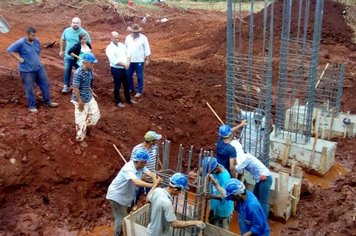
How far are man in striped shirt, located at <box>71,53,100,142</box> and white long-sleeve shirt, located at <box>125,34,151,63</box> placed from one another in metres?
2.02

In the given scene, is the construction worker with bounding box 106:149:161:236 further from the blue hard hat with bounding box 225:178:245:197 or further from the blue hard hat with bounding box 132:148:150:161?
the blue hard hat with bounding box 225:178:245:197

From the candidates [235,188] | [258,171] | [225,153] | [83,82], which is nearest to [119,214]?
[225,153]

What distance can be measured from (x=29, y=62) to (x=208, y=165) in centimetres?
416

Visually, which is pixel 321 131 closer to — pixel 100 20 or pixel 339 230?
pixel 339 230

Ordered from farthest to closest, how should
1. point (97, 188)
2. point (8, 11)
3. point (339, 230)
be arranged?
point (8, 11)
point (97, 188)
point (339, 230)

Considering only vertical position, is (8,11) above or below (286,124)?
above

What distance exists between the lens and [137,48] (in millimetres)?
9188

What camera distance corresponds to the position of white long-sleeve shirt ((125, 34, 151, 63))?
918 cm

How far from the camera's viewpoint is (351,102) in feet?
40.5

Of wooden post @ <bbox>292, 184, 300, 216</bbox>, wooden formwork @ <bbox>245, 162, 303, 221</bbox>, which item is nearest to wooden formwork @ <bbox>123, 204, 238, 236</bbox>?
wooden formwork @ <bbox>245, 162, 303, 221</bbox>

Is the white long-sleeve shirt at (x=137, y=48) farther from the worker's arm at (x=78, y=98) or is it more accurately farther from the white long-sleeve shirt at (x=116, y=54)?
the worker's arm at (x=78, y=98)

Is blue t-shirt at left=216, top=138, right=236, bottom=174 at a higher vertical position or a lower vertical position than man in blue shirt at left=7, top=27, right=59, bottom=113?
lower

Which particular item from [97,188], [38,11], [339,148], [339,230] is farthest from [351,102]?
[38,11]

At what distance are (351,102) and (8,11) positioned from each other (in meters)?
16.4
